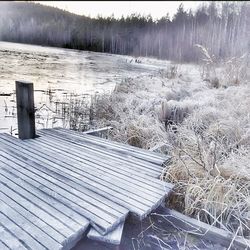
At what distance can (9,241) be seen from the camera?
1.61 meters

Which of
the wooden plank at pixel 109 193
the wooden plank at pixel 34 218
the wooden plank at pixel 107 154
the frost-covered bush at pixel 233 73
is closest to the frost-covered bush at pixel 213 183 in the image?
the wooden plank at pixel 107 154

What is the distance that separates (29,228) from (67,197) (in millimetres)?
435

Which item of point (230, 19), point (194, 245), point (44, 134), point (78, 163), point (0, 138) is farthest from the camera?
point (230, 19)

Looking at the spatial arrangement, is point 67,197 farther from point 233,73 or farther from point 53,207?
point 233,73

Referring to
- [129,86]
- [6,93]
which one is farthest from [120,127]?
[6,93]

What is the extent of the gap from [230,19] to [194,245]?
62.9 ft

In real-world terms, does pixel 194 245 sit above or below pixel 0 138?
below

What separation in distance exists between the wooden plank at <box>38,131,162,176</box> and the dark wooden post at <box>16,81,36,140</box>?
8.7 inches

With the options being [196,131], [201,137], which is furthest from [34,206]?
[196,131]

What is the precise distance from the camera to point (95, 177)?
251 centimetres

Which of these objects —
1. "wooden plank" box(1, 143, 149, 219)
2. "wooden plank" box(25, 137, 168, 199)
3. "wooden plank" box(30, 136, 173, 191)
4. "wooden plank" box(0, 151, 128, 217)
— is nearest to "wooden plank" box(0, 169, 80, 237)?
"wooden plank" box(0, 151, 128, 217)

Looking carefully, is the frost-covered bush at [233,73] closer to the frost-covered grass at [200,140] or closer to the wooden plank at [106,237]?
the frost-covered grass at [200,140]

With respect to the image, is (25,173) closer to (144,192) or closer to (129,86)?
(144,192)

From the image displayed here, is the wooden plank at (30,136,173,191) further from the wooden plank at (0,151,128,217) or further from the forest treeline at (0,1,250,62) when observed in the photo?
the forest treeline at (0,1,250,62)
